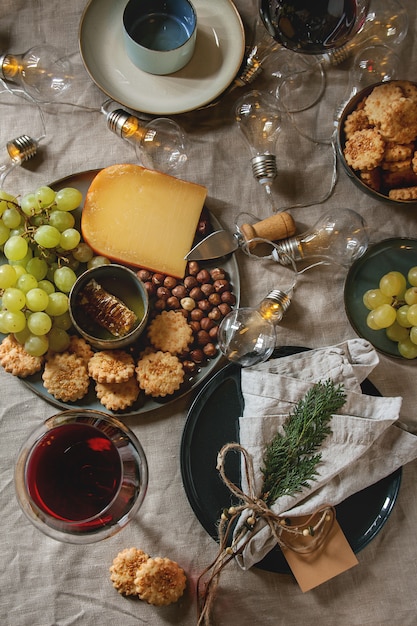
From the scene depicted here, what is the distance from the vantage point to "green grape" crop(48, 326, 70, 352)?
92 centimetres

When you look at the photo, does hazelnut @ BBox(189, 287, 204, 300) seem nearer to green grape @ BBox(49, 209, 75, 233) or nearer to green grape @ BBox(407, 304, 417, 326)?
green grape @ BBox(49, 209, 75, 233)

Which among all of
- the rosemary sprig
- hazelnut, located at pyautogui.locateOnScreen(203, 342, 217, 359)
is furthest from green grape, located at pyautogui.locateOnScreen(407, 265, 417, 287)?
hazelnut, located at pyautogui.locateOnScreen(203, 342, 217, 359)

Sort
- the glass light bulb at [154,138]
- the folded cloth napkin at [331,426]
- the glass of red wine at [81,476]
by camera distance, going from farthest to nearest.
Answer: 1. the glass light bulb at [154,138]
2. the folded cloth napkin at [331,426]
3. the glass of red wine at [81,476]

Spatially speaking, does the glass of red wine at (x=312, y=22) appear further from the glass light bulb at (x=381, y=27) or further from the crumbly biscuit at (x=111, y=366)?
the crumbly biscuit at (x=111, y=366)

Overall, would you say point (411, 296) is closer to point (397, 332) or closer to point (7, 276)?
point (397, 332)

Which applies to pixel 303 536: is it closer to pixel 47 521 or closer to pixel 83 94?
pixel 47 521

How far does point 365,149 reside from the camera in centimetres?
95

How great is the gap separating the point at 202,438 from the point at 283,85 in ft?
2.04

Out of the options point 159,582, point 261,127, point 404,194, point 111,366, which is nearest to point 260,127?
point 261,127

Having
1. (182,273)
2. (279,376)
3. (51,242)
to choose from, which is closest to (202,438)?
(279,376)

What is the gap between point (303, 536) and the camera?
881 millimetres

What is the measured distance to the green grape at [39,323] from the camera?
0.88 m

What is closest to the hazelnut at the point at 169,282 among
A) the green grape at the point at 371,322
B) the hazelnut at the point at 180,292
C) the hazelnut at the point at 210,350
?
the hazelnut at the point at 180,292

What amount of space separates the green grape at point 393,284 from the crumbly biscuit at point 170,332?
32 centimetres
